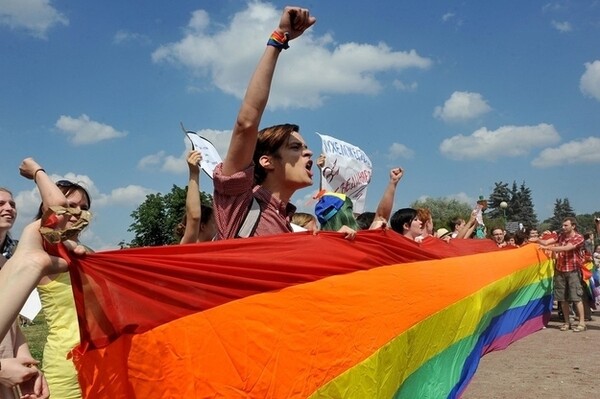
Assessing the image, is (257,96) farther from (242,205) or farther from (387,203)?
(387,203)

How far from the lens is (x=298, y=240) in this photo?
317 cm

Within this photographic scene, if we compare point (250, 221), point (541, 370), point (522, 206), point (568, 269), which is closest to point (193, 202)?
point (250, 221)

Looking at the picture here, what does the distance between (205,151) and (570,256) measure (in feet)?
28.2

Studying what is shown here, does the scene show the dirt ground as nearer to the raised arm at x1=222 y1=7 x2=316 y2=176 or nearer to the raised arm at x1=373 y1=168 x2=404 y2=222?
the raised arm at x1=373 y1=168 x2=404 y2=222

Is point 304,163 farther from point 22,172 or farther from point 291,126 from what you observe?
point 22,172

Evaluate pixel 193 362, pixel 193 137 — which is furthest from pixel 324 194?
pixel 193 362

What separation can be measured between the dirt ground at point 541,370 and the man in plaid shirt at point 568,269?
100 cm

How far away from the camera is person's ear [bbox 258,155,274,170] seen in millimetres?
3020

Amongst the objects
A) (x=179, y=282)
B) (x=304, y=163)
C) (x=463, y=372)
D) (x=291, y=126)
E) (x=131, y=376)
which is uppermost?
(x=291, y=126)

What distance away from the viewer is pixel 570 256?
10.7m

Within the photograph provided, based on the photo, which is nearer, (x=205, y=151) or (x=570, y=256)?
(x=205, y=151)

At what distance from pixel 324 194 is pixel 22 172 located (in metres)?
2.19

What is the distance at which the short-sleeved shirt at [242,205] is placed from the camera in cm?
260

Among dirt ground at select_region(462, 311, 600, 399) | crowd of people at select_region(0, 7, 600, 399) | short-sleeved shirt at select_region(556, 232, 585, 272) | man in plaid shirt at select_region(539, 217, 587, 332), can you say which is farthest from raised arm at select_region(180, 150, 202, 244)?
short-sleeved shirt at select_region(556, 232, 585, 272)
